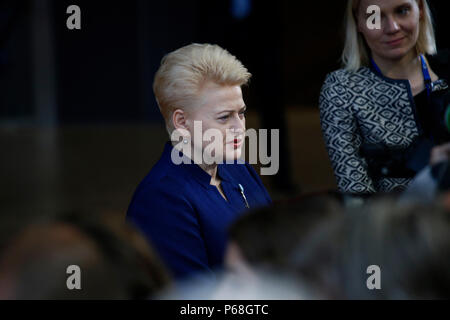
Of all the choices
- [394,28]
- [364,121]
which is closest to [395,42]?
[394,28]

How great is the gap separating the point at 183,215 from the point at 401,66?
0.86 meters

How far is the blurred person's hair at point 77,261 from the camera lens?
3.59ft

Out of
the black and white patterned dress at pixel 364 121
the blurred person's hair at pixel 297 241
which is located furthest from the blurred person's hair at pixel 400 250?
the black and white patterned dress at pixel 364 121

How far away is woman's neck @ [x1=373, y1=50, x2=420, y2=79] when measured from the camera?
→ 7.91ft

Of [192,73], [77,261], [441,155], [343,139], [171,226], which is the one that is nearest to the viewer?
[77,261]

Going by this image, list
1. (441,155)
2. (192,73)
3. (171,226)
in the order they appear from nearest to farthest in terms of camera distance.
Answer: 1. (441,155)
2. (171,226)
3. (192,73)

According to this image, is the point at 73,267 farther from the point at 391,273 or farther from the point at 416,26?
the point at 416,26

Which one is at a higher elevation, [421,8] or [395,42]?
[421,8]

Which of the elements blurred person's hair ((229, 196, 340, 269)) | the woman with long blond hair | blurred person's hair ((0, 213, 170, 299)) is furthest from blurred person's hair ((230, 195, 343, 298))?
the woman with long blond hair

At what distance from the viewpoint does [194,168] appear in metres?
2.32

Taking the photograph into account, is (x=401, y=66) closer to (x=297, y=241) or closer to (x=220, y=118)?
(x=220, y=118)

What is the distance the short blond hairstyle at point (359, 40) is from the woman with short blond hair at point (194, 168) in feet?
1.23

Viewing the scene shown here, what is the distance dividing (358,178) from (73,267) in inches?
54.4

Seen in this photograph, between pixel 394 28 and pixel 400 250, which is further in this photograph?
pixel 394 28
